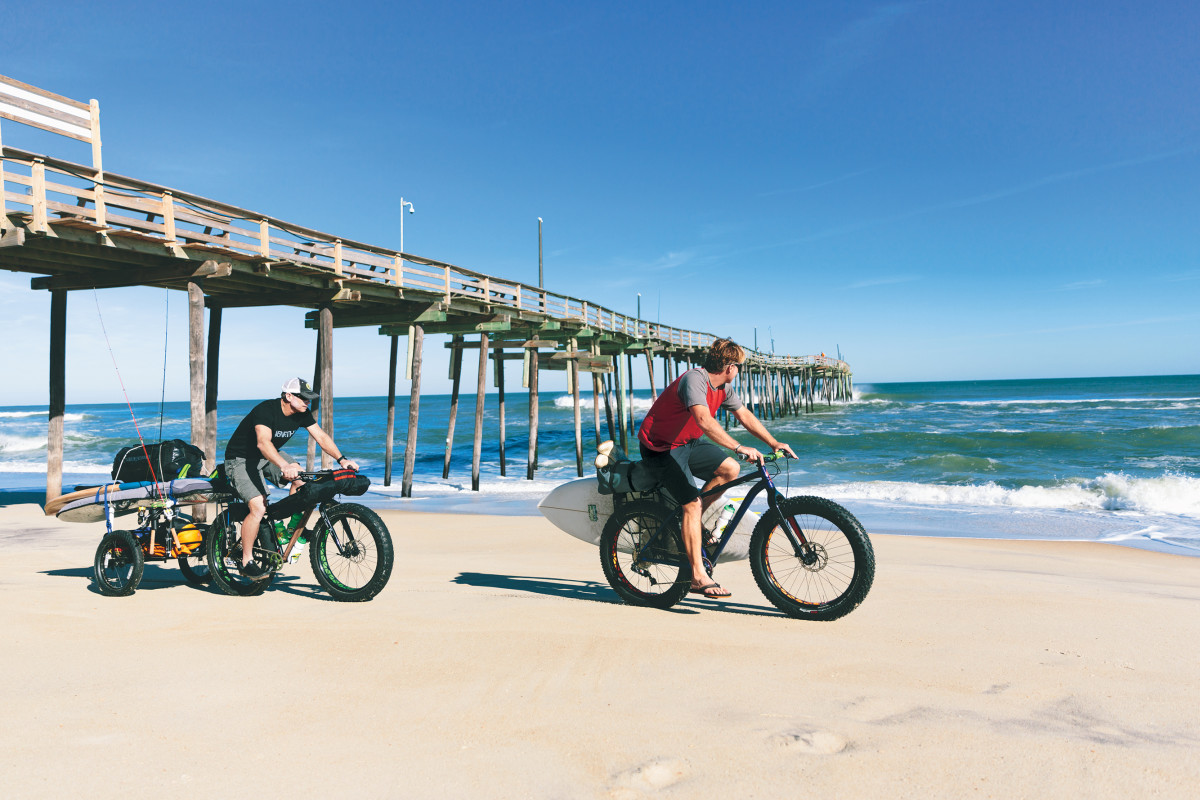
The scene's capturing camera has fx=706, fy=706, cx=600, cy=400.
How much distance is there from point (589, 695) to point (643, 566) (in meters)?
1.62

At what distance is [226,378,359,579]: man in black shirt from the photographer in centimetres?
466

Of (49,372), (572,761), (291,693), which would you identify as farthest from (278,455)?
(49,372)

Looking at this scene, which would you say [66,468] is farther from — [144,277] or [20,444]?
[144,277]

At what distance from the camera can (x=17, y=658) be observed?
3523mm

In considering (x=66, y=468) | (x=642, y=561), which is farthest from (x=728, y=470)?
(x=66, y=468)

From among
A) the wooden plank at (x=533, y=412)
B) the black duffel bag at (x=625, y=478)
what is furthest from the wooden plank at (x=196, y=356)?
the wooden plank at (x=533, y=412)

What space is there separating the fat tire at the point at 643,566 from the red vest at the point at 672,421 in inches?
17.8

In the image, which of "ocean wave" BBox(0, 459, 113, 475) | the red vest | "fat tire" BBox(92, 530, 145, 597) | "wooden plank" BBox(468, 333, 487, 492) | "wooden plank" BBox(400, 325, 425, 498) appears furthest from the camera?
"ocean wave" BBox(0, 459, 113, 475)

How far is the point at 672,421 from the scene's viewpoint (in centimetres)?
429

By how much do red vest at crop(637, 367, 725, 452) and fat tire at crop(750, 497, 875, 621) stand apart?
678 mm

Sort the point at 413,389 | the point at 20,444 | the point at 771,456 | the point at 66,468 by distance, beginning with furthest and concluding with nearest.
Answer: the point at 20,444 < the point at 66,468 < the point at 413,389 < the point at 771,456

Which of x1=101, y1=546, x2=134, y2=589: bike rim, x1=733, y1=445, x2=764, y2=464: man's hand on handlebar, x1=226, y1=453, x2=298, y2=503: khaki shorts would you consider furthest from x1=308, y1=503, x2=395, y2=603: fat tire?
x1=733, y1=445, x2=764, y2=464: man's hand on handlebar

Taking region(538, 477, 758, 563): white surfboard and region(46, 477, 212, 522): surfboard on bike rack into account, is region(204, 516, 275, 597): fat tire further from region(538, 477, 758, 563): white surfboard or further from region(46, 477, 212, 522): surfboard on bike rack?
region(538, 477, 758, 563): white surfboard

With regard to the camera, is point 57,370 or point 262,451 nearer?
point 262,451
